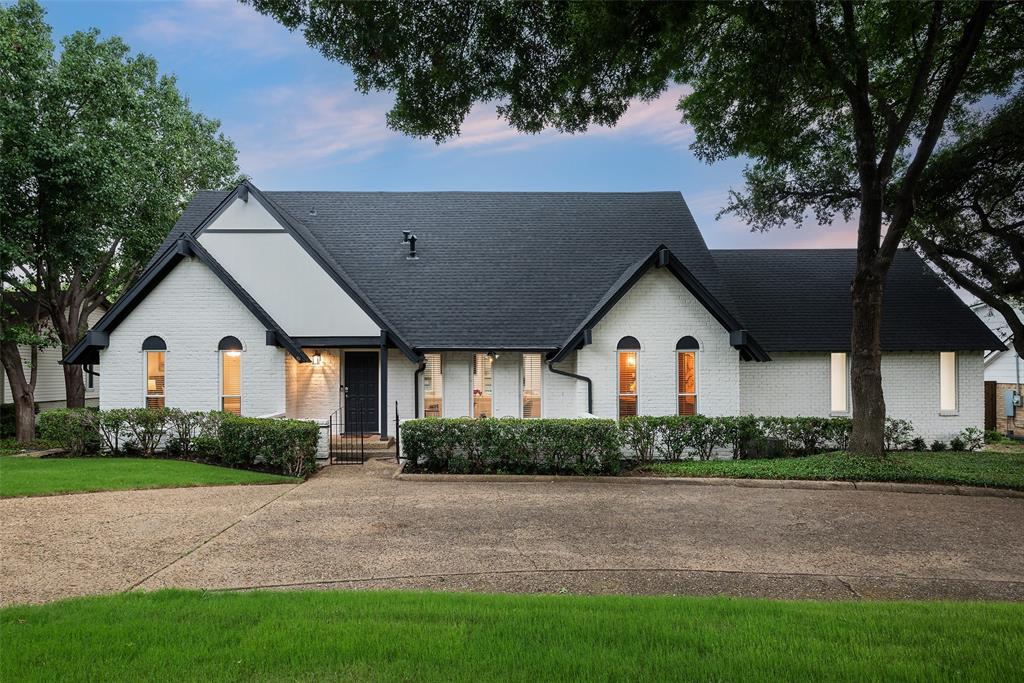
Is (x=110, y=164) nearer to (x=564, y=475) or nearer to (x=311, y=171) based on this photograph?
(x=564, y=475)

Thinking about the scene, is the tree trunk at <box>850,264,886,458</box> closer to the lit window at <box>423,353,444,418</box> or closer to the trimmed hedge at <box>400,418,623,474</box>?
the trimmed hedge at <box>400,418,623,474</box>

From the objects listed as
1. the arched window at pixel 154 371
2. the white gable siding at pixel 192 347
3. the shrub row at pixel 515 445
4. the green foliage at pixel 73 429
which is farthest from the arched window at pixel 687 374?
the green foliage at pixel 73 429

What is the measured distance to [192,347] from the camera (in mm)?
13820

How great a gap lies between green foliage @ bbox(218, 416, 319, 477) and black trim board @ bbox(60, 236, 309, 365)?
2534 millimetres

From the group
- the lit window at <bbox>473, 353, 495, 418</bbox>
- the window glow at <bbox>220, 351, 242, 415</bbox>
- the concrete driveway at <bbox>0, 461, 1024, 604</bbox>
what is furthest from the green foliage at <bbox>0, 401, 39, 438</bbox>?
the lit window at <bbox>473, 353, 495, 418</bbox>

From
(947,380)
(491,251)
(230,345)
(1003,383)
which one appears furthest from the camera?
(1003,383)

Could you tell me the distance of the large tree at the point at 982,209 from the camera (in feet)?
46.2

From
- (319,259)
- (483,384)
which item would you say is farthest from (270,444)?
(483,384)

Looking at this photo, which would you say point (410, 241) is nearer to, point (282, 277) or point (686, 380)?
point (282, 277)

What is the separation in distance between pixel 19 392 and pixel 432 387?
13.5 meters

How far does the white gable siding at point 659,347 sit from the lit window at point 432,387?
14.2ft

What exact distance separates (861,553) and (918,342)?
12.4 m

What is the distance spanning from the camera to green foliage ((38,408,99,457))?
42.1ft

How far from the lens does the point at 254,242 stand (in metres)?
14.9
